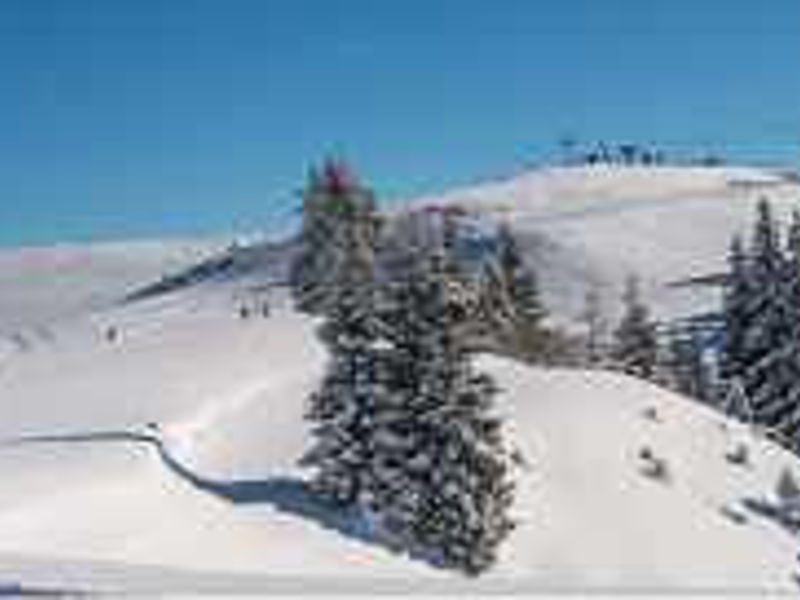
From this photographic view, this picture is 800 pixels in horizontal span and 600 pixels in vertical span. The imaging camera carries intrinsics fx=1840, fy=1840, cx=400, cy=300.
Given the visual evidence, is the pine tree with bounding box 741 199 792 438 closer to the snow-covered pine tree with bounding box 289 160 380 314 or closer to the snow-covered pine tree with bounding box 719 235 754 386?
the snow-covered pine tree with bounding box 719 235 754 386

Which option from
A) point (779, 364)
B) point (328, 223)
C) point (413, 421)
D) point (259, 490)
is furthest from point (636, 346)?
point (259, 490)

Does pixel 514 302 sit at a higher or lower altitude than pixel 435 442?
higher

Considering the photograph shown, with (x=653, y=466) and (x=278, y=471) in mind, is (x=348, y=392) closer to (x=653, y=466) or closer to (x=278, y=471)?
(x=278, y=471)

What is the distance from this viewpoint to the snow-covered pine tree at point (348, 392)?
41.4 meters

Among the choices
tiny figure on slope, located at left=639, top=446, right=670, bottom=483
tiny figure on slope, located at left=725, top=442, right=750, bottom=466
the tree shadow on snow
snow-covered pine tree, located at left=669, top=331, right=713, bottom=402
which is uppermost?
the tree shadow on snow

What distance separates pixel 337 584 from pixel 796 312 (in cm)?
6328

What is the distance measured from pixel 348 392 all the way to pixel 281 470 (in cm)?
385

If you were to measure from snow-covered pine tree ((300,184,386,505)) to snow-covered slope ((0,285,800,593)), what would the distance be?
1.10 metres

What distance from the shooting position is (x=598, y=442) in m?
49.3

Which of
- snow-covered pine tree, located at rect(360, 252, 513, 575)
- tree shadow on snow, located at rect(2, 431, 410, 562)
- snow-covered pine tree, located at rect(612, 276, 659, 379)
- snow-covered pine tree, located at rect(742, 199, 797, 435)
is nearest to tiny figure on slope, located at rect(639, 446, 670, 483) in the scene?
snow-covered pine tree, located at rect(360, 252, 513, 575)

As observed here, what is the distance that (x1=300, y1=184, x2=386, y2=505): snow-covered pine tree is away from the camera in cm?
4144

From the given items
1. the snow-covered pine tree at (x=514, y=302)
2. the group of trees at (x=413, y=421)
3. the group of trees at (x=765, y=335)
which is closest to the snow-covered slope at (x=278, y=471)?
the group of trees at (x=413, y=421)

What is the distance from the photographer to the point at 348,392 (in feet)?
140

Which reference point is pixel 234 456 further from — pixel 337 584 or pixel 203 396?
pixel 337 584
